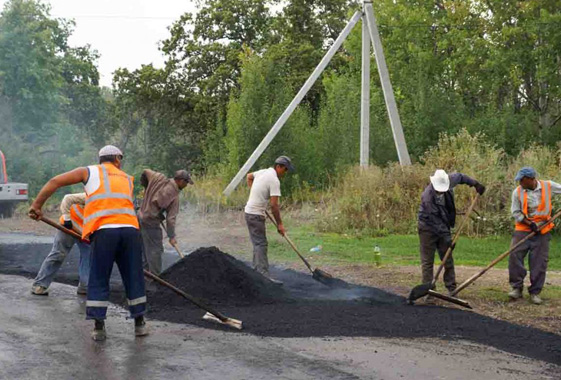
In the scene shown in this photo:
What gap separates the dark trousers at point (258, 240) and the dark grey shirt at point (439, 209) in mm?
2192

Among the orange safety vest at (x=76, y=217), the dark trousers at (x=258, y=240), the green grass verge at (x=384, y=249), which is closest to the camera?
the orange safety vest at (x=76, y=217)

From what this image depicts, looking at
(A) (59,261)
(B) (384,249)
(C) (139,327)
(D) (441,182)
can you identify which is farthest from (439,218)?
(B) (384,249)

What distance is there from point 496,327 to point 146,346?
365 cm

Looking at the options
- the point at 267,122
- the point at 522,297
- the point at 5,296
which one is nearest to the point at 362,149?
the point at 267,122

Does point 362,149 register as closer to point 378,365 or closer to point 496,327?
point 496,327

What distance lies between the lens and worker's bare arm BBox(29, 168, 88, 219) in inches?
297

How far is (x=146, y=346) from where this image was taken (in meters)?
7.50

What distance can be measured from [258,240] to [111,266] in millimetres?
3963

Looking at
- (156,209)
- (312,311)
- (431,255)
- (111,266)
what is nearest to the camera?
(111,266)

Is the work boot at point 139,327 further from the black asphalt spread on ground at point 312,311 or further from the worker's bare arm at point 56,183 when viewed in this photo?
the worker's bare arm at point 56,183

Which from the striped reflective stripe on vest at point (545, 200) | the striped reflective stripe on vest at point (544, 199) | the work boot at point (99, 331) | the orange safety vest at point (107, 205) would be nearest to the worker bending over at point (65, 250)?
the orange safety vest at point (107, 205)

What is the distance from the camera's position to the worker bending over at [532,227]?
1054 centimetres

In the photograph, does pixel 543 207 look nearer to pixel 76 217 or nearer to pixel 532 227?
pixel 532 227

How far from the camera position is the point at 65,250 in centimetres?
1068
